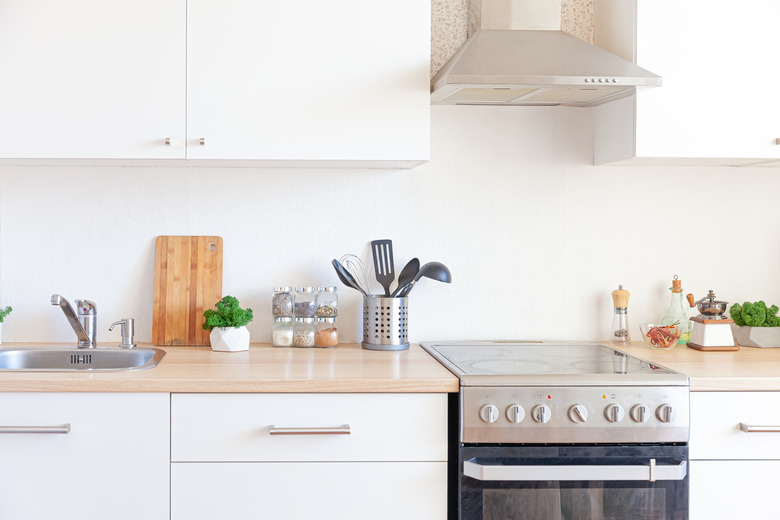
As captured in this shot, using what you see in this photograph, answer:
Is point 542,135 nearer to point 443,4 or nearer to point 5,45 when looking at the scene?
point 443,4

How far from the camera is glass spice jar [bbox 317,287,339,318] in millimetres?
2385


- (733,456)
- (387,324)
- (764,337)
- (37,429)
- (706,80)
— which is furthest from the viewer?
(764,337)

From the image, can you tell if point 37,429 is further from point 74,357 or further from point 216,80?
point 216,80

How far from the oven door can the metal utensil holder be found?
1.82 ft

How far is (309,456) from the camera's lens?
6.17 ft

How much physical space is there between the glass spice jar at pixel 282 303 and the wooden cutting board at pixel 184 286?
217 millimetres

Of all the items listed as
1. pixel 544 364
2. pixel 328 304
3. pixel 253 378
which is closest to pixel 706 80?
pixel 544 364

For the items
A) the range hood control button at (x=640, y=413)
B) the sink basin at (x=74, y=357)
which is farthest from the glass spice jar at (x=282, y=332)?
the range hood control button at (x=640, y=413)

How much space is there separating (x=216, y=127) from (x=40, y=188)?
0.75m

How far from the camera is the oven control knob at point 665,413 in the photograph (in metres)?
1.88

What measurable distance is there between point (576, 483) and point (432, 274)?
798mm

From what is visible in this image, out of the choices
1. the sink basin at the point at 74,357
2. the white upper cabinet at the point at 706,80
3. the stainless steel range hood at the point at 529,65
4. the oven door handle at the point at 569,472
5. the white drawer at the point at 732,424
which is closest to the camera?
the oven door handle at the point at 569,472

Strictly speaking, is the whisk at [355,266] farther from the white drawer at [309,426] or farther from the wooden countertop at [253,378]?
the white drawer at [309,426]

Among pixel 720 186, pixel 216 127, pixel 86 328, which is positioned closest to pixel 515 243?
pixel 720 186
